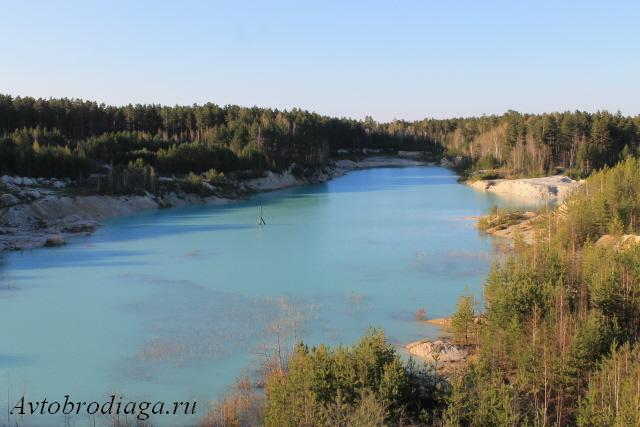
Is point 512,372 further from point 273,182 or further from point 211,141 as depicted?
point 211,141

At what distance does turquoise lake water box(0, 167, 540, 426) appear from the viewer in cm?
1842

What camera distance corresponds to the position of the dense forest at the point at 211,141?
69.5 metres

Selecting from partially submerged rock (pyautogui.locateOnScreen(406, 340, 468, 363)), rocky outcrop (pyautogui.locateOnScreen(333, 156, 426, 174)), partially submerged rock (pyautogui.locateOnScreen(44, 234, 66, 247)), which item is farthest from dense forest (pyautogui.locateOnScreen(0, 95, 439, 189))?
partially submerged rock (pyautogui.locateOnScreen(406, 340, 468, 363))

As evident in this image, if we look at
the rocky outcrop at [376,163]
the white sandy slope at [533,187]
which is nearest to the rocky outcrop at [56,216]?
the white sandy slope at [533,187]

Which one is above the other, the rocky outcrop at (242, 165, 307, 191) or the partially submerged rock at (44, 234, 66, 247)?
the rocky outcrop at (242, 165, 307, 191)

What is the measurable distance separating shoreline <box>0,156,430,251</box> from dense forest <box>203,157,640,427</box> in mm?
33180

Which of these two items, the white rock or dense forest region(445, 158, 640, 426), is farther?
the white rock

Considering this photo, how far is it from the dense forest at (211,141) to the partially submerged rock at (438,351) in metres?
53.3

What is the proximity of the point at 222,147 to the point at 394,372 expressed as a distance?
77.6 metres

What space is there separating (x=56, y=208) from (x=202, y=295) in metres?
30.1

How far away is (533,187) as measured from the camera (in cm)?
7500

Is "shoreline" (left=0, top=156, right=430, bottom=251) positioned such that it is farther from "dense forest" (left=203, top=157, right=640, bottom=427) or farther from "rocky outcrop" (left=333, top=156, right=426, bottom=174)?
"rocky outcrop" (left=333, top=156, right=426, bottom=174)

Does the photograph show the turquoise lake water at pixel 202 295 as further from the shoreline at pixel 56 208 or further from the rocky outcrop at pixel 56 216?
the shoreline at pixel 56 208

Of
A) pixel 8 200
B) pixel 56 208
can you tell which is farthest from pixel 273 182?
pixel 8 200
